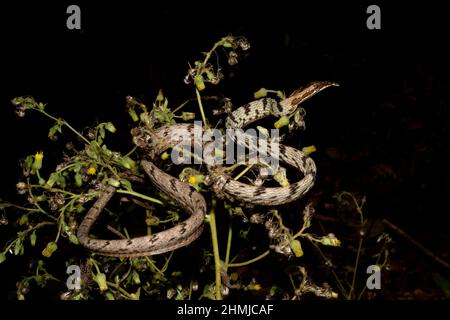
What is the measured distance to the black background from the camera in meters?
4.09

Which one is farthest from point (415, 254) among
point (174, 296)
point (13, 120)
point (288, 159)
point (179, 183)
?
point (13, 120)

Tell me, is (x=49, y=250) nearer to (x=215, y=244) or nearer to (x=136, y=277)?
(x=136, y=277)

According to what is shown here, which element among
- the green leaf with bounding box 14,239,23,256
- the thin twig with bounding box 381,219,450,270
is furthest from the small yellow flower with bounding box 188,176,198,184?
the thin twig with bounding box 381,219,450,270

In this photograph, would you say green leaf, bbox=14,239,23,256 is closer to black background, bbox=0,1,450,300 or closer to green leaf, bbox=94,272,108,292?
green leaf, bbox=94,272,108,292

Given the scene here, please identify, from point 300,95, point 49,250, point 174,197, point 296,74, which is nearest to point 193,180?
point 174,197

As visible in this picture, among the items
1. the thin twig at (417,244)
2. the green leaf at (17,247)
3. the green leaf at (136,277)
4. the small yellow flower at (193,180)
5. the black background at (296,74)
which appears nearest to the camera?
the small yellow flower at (193,180)

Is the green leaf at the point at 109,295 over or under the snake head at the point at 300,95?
under

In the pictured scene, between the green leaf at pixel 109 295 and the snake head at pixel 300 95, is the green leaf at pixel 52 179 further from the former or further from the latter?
the snake head at pixel 300 95

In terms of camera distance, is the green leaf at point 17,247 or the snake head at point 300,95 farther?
the snake head at point 300,95

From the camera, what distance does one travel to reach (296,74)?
4.81 meters

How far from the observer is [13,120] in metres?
4.07

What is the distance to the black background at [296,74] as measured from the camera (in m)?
4.09

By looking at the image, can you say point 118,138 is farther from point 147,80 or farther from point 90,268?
point 90,268

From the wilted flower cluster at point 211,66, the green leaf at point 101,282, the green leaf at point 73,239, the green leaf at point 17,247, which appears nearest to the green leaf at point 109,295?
the green leaf at point 101,282
